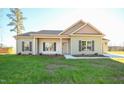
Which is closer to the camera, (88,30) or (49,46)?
(88,30)

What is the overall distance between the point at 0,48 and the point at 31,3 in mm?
17740

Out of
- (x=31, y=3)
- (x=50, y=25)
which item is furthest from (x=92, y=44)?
(x=31, y=3)

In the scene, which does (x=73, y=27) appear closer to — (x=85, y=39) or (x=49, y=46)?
(x=85, y=39)

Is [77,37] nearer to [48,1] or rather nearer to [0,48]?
[48,1]

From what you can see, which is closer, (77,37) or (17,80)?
(17,80)

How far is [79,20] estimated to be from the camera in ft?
68.9

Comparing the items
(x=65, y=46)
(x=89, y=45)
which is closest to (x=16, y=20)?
(x=65, y=46)

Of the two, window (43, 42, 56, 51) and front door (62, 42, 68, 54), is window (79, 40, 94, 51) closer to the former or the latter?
front door (62, 42, 68, 54)

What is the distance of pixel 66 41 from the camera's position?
21000 mm

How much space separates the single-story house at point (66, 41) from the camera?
19.5 metres

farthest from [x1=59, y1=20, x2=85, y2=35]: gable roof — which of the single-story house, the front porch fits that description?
the front porch

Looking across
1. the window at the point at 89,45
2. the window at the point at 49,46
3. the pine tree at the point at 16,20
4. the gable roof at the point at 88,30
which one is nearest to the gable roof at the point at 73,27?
the gable roof at the point at 88,30
